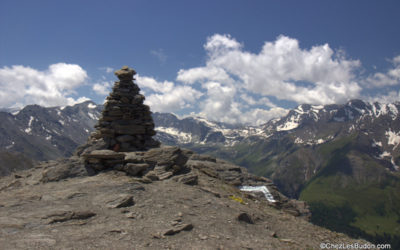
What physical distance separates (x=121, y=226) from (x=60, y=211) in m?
4.30

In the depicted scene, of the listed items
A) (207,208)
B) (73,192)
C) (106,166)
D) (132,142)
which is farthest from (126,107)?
(207,208)

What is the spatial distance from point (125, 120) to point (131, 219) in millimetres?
24925

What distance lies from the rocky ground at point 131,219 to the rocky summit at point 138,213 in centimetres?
5

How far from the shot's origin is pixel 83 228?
14.3 meters

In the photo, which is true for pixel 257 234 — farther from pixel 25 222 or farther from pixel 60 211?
pixel 25 222

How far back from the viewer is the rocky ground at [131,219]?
514 inches

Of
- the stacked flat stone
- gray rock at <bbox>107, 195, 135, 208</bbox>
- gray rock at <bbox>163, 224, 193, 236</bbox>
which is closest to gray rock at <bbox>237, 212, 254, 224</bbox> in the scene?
gray rock at <bbox>163, 224, 193, 236</bbox>

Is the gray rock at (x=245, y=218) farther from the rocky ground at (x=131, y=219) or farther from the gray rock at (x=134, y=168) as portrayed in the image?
the gray rock at (x=134, y=168)

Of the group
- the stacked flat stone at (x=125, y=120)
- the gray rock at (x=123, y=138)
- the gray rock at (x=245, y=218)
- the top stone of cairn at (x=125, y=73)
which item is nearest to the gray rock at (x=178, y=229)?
the gray rock at (x=245, y=218)

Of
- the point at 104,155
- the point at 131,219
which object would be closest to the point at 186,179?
the point at 104,155

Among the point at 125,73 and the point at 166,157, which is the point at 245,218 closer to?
the point at 166,157

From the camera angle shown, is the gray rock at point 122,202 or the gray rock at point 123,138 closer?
the gray rock at point 122,202

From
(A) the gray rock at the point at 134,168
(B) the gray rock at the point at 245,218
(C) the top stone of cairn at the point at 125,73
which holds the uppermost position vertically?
(C) the top stone of cairn at the point at 125,73

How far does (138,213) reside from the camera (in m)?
16.8
